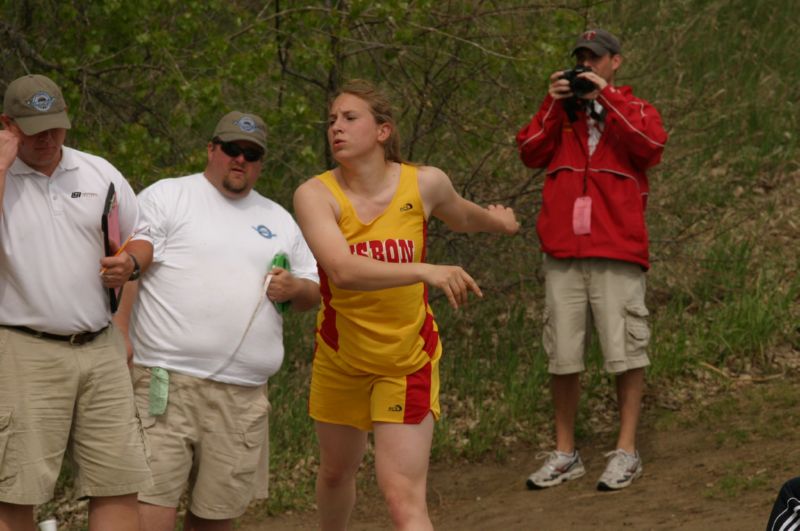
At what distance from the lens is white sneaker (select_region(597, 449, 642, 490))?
7660 millimetres

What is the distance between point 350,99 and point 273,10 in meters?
3.39

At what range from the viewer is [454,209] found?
5.91m

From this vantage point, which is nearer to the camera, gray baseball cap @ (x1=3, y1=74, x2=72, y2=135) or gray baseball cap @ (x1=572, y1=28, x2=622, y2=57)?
gray baseball cap @ (x1=3, y1=74, x2=72, y2=135)

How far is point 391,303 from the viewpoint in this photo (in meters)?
5.60

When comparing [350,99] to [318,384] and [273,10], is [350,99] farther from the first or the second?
[273,10]

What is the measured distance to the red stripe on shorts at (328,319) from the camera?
18.7 ft

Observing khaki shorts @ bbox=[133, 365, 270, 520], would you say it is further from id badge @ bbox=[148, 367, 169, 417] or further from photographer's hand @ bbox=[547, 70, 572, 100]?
photographer's hand @ bbox=[547, 70, 572, 100]

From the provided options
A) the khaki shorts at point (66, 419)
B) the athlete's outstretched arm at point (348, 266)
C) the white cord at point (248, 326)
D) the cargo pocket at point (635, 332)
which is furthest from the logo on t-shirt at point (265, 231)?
the cargo pocket at point (635, 332)

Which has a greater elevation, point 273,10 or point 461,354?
point 273,10

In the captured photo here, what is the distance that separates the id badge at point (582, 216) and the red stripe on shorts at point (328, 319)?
88.9 inches

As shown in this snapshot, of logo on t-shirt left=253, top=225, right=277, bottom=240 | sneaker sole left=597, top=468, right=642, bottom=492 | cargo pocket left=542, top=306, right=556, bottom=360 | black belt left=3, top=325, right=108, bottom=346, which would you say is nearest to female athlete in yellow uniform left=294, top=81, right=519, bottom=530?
logo on t-shirt left=253, top=225, right=277, bottom=240

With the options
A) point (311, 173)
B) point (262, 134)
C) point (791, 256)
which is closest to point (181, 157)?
point (311, 173)

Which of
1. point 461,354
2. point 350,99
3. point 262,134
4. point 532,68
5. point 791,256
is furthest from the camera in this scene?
point 791,256

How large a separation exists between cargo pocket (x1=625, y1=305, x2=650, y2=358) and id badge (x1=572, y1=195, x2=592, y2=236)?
0.49 meters
